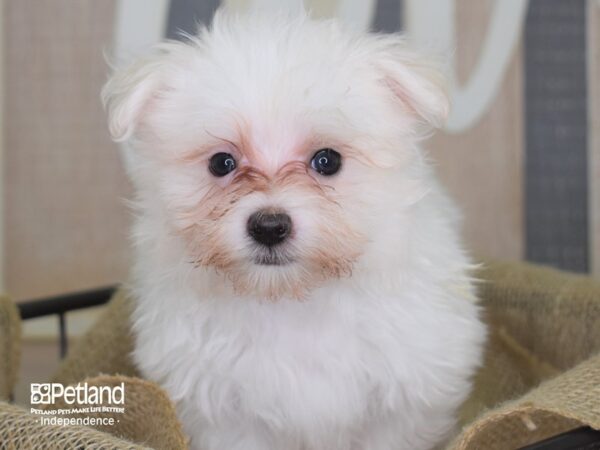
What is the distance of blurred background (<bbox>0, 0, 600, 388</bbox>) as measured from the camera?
3.12 meters

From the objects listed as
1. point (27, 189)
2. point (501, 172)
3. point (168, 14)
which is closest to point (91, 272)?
point (27, 189)

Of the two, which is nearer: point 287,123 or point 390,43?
point 287,123

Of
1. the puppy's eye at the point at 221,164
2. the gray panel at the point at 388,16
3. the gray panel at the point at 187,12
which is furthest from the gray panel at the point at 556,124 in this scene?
the puppy's eye at the point at 221,164

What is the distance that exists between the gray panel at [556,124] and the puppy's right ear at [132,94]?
1.75 metres

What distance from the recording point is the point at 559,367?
227 cm

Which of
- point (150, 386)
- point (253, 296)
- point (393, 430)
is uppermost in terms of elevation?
point (253, 296)

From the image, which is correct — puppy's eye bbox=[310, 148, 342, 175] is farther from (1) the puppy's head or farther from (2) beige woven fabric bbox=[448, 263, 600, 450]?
(2) beige woven fabric bbox=[448, 263, 600, 450]

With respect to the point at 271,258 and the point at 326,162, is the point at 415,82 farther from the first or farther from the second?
the point at 271,258

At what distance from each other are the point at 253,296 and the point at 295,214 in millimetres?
224

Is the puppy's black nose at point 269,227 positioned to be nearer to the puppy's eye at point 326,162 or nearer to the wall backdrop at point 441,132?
the puppy's eye at point 326,162

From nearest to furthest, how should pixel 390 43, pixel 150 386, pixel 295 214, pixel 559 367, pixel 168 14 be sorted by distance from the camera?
1. pixel 295 214
2. pixel 150 386
3. pixel 390 43
4. pixel 559 367
5. pixel 168 14

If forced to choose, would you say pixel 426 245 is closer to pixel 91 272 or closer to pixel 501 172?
pixel 501 172

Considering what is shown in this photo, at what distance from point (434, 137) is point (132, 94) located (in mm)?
1651

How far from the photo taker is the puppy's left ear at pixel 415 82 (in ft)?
5.62
